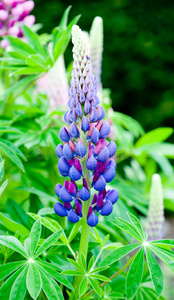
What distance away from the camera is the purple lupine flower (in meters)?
1.08

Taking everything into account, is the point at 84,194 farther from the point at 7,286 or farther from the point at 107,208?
Answer: the point at 7,286

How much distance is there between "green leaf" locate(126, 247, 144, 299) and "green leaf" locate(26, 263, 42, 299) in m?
0.23

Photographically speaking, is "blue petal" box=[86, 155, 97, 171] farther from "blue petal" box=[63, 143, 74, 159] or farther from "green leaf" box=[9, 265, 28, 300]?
"green leaf" box=[9, 265, 28, 300]

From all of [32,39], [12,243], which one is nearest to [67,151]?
[12,243]

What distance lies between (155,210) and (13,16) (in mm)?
1087

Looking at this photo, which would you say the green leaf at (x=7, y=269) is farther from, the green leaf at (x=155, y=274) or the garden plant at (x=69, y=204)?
the green leaf at (x=155, y=274)

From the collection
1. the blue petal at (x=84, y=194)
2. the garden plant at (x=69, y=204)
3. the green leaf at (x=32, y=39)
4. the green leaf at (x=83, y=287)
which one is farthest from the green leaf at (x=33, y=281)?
the green leaf at (x=32, y=39)

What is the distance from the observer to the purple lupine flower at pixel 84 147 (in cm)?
108

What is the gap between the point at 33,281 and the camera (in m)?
0.98

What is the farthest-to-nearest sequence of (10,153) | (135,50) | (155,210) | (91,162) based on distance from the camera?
(135,50) < (155,210) < (10,153) < (91,162)

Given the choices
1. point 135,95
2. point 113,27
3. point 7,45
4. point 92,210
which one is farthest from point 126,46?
point 92,210

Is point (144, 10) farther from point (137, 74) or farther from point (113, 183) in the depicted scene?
point (113, 183)

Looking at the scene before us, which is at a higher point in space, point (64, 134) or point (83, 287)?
point (64, 134)

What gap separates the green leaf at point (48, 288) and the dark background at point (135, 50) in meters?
3.77
